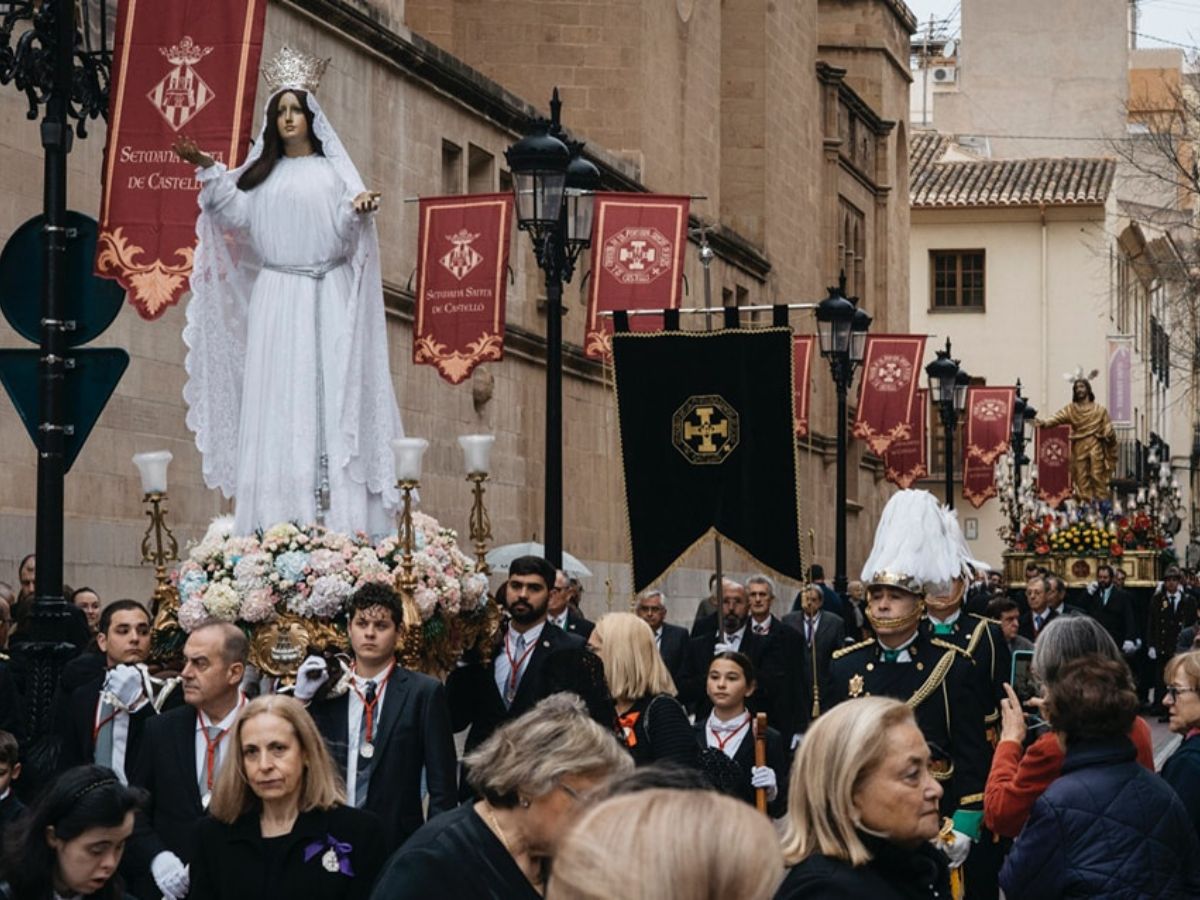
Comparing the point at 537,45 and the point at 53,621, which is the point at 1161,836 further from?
the point at 537,45

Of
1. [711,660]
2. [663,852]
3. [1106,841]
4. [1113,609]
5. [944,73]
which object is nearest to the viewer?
[663,852]

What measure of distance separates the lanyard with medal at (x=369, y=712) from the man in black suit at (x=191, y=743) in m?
0.51

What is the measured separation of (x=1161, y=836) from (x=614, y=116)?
32.2 meters

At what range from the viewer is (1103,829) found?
7.25 meters

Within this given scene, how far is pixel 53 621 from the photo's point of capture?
11.0 m

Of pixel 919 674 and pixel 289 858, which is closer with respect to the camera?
pixel 289 858

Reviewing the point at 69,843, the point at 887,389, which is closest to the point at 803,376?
the point at 887,389

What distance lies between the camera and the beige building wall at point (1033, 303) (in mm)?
74188

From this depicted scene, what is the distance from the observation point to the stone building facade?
70.1 ft

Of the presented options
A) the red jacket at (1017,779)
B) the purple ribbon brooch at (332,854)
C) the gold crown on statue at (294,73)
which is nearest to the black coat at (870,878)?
the purple ribbon brooch at (332,854)

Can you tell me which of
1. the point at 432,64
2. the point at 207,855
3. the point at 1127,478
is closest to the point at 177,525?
the point at 432,64

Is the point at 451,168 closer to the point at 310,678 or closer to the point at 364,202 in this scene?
the point at 364,202

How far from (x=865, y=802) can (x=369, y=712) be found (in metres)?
3.82

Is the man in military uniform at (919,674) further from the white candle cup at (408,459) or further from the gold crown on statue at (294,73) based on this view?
the gold crown on statue at (294,73)
